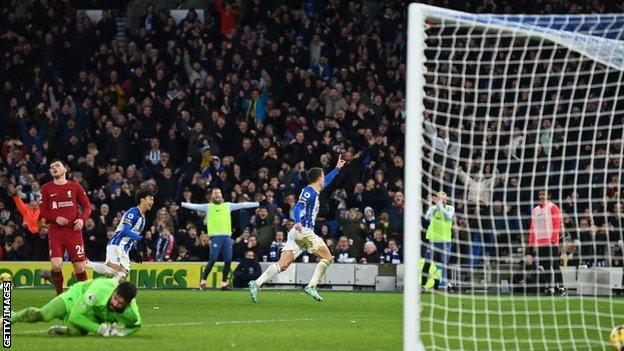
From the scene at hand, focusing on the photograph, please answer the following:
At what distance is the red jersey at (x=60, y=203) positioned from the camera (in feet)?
60.6

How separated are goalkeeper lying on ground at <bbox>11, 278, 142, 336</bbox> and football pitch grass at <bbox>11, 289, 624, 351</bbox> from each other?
153 mm

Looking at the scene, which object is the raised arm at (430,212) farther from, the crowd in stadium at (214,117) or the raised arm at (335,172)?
the raised arm at (335,172)

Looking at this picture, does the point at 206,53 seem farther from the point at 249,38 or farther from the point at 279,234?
the point at 279,234

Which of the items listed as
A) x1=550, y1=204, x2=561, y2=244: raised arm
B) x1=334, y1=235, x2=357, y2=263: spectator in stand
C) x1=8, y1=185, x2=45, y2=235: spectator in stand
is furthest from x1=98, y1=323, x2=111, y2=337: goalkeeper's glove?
x1=334, y1=235, x2=357, y2=263: spectator in stand

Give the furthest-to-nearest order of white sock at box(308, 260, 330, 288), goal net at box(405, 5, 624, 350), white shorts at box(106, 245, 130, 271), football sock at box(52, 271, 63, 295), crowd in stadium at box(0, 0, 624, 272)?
crowd in stadium at box(0, 0, 624, 272) < white sock at box(308, 260, 330, 288) < white shorts at box(106, 245, 130, 271) < football sock at box(52, 271, 63, 295) < goal net at box(405, 5, 624, 350)

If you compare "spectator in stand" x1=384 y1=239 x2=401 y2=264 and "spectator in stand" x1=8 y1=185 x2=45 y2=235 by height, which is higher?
"spectator in stand" x1=8 y1=185 x2=45 y2=235

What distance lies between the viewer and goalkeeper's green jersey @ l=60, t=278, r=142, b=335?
12867 millimetres

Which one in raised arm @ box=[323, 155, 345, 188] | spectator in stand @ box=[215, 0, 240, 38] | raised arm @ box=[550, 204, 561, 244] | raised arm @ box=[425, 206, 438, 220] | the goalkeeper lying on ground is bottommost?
the goalkeeper lying on ground

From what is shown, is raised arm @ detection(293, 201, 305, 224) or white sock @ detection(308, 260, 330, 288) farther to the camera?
white sock @ detection(308, 260, 330, 288)

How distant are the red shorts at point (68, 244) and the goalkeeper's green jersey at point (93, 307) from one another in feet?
17.4

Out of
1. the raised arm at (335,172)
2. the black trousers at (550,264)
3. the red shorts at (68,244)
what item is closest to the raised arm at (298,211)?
the raised arm at (335,172)

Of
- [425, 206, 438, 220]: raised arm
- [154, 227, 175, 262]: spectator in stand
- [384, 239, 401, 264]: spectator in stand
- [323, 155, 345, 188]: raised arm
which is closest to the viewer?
[323, 155, 345, 188]: raised arm

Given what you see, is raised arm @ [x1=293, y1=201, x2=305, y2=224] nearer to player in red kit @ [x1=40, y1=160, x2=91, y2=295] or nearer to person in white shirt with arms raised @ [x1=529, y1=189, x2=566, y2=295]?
player in red kit @ [x1=40, y1=160, x2=91, y2=295]

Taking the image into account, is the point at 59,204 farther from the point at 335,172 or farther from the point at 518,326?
the point at 518,326
